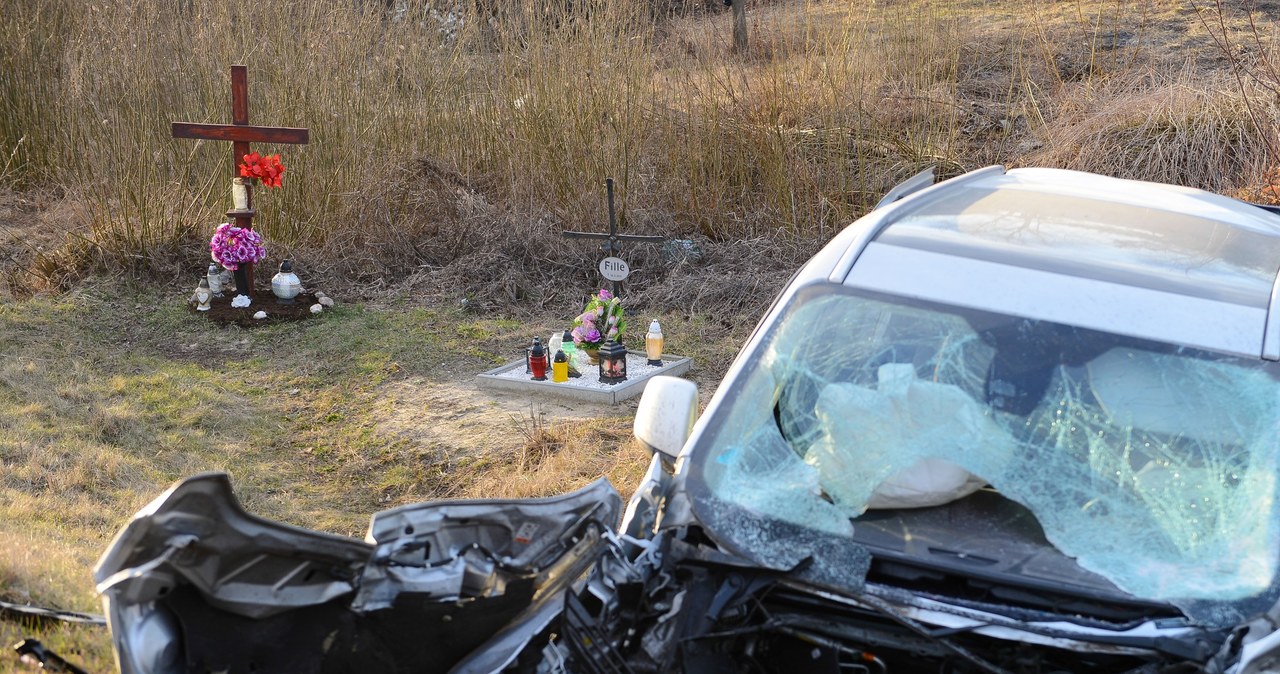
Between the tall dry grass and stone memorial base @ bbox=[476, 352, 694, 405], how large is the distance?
2.56 meters

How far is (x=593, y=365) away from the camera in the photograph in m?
7.55

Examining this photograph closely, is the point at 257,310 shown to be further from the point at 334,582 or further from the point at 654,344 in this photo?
the point at 334,582

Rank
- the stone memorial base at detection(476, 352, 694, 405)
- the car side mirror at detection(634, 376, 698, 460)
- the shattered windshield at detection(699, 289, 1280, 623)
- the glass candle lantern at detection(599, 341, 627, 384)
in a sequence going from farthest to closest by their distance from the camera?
the glass candle lantern at detection(599, 341, 627, 384)
the stone memorial base at detection(476, 352, 694, 405)
the car side mirror at detection(634, 376, 698, 460)
the shattered windshield at detection(699, 289, 1280, 623)

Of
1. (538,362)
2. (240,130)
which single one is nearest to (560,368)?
(538,362)

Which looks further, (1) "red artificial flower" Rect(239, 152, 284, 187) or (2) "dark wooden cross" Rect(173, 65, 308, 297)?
(1) "red artificial flower" Rect(239, 152, 284, 187)

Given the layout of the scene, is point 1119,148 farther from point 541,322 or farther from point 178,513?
point 178,513

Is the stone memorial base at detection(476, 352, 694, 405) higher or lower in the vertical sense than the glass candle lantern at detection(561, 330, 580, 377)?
lower

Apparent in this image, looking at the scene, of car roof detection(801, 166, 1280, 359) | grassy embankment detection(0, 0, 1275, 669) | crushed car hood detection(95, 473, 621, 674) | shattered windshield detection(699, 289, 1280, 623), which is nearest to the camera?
crushed car hood detection(95, 473, 621, 674)

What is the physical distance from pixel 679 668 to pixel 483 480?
129 inches

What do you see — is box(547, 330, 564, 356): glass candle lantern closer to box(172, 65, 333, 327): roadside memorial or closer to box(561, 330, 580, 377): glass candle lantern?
box(561, 330, 580, 377): glass candle lantern

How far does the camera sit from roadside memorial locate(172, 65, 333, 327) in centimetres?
877

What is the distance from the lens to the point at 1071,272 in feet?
10.1

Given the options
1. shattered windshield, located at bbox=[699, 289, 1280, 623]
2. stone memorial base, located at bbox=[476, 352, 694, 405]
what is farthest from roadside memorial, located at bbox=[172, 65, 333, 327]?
shattered windshield, located at bbox=[699, 289, 1280, 623]

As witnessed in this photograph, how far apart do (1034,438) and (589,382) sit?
14.8ft
